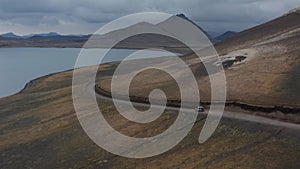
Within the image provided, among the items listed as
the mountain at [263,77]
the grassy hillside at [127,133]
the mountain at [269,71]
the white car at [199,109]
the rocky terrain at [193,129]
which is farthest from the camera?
the mountain at [269,71]

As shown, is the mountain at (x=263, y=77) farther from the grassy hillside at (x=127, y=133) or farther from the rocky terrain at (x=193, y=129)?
the grassy hillside at (x=127, y=133)

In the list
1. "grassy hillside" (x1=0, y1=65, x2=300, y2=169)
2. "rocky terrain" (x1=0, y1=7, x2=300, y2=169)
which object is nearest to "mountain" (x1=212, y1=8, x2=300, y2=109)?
"rocky terrain" (x1=0, y1=7, x2=300, y2=169)

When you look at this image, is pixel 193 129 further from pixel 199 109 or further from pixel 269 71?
pixel 269 71

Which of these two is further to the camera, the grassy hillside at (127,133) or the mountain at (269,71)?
the mountain at (269,71)

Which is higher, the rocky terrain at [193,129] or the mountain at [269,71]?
the mountain at [269,71]

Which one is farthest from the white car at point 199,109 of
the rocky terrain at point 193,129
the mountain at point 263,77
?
the mountain at point 263,77

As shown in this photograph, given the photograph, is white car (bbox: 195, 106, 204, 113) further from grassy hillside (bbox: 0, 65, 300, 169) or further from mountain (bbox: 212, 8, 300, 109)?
mountain (bbox: 212, 8, 300, 109)

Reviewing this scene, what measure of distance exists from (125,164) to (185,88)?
32.4 metres

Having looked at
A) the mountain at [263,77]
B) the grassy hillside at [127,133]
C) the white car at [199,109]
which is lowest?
the grassy hillside at [127,133]

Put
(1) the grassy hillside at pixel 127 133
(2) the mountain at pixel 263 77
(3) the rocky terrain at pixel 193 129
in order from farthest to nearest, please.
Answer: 1. (2) the mountain at pixel 263 77
2. (3) the rocky terrain at pixel 193 129
3. (1) the grassy hillside at pixel 127 133

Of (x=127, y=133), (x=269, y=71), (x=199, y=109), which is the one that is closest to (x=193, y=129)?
(x=199, y=109)

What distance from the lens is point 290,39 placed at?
98000 mm

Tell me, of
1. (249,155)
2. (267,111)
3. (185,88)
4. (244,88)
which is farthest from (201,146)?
(185,88)

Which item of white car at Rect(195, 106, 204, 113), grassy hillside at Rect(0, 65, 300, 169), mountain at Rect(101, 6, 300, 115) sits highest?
mountain at Rect(101, 6, 300, 115)
